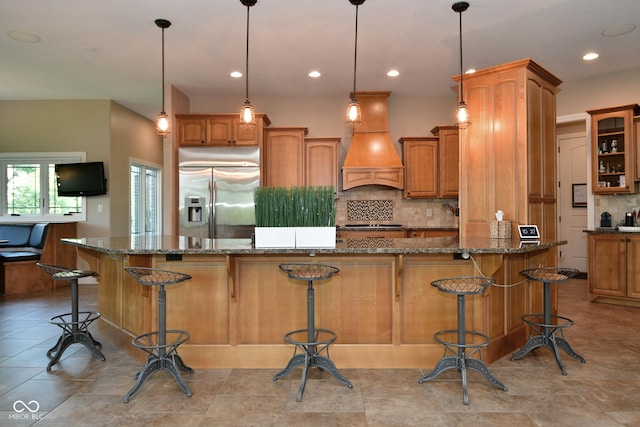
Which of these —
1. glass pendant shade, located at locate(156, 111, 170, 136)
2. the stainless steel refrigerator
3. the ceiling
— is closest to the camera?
the ceiling

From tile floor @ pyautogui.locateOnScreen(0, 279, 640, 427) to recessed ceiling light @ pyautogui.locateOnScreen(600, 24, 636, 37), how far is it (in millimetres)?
3034

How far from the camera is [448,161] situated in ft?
20.1

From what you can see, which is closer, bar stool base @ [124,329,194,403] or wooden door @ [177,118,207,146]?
bar stool base @ [124,329,194,403]

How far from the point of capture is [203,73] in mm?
5410

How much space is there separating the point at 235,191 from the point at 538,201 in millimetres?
3703

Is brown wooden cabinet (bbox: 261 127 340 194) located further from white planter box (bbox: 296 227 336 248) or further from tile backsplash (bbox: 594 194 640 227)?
tile backsplash (bbox: 594 194 640 227)

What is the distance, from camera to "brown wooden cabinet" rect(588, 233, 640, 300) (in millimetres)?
4809

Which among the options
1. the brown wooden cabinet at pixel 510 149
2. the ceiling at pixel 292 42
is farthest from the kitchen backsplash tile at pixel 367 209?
the brown wooden cabinet at pixel 510 149

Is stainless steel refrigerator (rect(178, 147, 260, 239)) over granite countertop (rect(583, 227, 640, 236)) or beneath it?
over

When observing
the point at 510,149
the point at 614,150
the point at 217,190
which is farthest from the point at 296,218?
the point at 614,150

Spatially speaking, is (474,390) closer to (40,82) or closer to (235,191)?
(235,191)

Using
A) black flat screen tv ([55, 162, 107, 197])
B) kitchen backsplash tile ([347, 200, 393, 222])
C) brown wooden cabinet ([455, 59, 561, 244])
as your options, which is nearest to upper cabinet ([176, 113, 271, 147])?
black flat screen tv ([55, 162, 107, 197])

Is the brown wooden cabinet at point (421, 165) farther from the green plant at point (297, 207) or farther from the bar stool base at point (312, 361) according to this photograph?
the bar stool base at point (312, 361)

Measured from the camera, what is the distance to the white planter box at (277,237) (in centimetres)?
281
